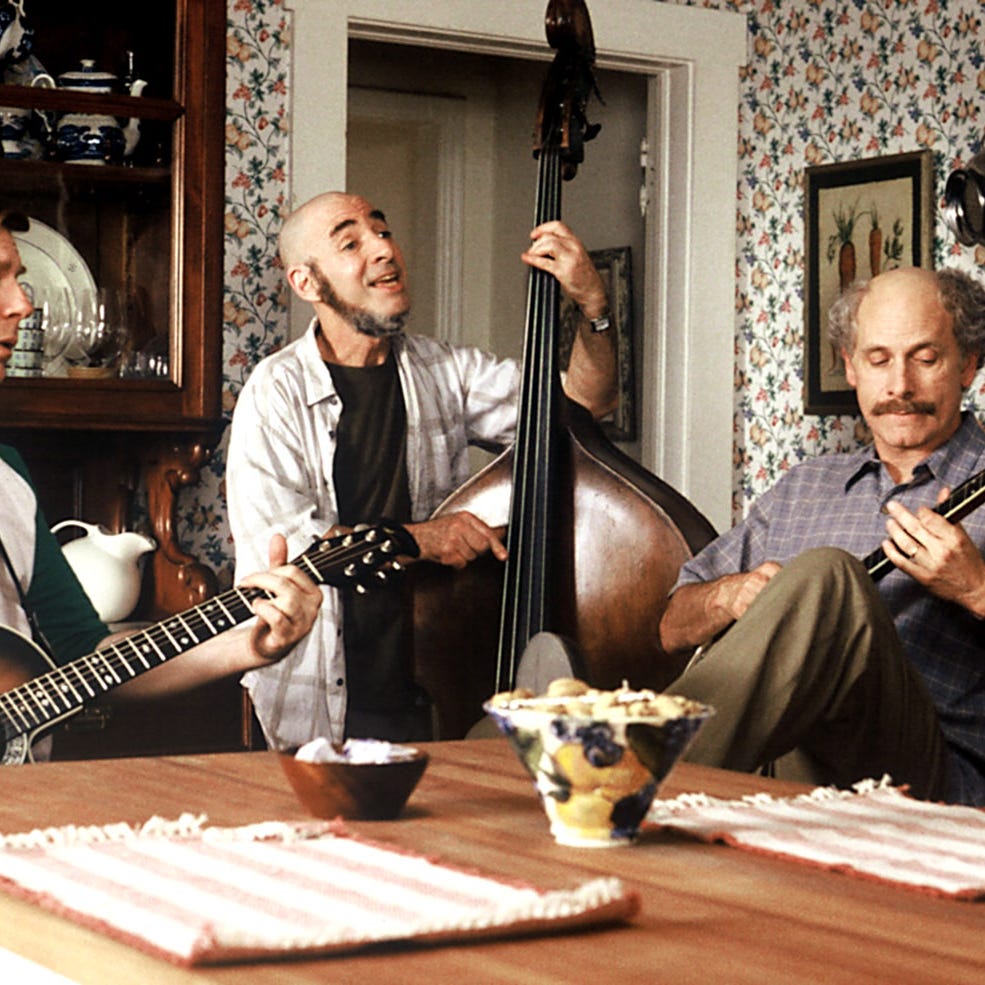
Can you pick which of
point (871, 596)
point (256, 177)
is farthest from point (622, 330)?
point (871, 596)

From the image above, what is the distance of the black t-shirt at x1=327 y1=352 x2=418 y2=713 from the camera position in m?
2.99

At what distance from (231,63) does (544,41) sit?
2.36ft

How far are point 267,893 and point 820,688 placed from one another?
4.19ft

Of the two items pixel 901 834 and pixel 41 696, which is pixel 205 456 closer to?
pixel 41 696

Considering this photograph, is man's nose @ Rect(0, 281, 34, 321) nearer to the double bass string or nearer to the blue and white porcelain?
the blue and white porcelain

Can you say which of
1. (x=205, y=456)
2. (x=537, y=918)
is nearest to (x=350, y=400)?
(x=205, y=456)

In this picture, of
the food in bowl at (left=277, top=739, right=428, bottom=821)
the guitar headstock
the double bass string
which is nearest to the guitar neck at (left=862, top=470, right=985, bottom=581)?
the double bass string

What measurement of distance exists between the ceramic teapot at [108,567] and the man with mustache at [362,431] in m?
0.18

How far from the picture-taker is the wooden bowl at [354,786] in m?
1.24

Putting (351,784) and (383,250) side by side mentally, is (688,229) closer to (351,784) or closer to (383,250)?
(383,250)

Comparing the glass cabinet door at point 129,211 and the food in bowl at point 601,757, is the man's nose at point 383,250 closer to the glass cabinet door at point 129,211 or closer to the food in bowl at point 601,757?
the glass cabinet door at point 129,211

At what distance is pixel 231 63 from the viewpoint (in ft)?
10.9

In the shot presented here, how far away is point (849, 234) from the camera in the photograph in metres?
3.78

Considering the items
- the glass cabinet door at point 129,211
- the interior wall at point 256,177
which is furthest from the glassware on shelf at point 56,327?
the interior wall at point 256,177
